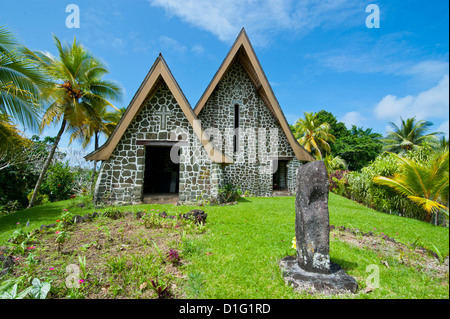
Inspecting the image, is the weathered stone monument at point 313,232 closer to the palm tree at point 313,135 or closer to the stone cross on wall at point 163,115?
the stone cross on wall at point 163,115

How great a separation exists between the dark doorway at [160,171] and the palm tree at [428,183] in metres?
11.9

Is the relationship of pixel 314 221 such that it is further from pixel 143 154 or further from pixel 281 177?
pixel 281 177

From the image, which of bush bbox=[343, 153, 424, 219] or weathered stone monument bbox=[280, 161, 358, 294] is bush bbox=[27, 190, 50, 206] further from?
bush bbox=[343, 153, 424, 219]

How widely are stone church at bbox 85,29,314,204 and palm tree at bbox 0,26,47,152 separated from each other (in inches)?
115

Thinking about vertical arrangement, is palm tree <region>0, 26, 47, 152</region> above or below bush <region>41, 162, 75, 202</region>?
above

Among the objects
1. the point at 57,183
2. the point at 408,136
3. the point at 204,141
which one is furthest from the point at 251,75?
the point at 408,136

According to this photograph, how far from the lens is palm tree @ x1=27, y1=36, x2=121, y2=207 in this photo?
40.1 feet

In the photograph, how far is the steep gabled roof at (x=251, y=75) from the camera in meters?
12.1

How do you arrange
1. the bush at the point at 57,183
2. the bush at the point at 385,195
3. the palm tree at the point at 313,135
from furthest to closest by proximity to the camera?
1. the palm tree at the point at 313,135
2. the bush at the point at 57,183
3. the bush at the point at 385,195

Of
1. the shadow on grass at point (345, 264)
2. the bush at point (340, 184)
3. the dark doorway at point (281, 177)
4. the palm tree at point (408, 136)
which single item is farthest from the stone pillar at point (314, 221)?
the palm tree at point (408, 136)

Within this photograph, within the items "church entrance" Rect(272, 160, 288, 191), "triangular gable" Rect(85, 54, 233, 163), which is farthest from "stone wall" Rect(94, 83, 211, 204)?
"church entrance" Rect(272, 160, 288, 191)
